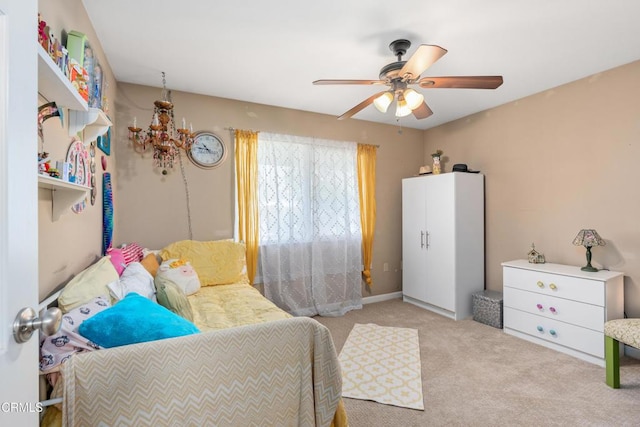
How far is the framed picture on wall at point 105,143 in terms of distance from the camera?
2.20 meters

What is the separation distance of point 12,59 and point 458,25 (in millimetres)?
2371

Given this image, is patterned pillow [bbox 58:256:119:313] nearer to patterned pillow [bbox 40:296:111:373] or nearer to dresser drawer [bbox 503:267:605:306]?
patterned pillow [bbox 40:296:111:373]

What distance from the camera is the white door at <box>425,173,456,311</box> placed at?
11.6ft

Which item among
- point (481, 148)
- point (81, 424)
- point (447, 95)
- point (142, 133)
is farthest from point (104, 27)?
point (481, 148)

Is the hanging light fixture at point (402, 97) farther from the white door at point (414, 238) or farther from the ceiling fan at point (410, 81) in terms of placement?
the white door at point (414, 238)

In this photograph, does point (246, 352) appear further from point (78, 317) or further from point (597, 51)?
point (597, 51)

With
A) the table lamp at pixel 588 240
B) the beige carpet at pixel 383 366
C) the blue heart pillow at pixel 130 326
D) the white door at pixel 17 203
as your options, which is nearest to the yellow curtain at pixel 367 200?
the beige carpet at pixel 383 366

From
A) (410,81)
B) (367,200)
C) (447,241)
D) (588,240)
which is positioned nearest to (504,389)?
(588,240)

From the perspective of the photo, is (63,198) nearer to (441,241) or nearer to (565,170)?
(441,241)

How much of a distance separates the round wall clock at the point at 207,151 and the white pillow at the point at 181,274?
116 centimetres

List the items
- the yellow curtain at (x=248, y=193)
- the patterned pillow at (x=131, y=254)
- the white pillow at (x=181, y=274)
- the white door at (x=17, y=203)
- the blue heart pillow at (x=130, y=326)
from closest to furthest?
the white door at (x=17, y=203) → the blue heart pillow at (x=130, y=326) → the patterned pillow at (x=131, y=254) → the white pillow at (x=181, y=274) → the yellow curtain at (x=248, y=193)

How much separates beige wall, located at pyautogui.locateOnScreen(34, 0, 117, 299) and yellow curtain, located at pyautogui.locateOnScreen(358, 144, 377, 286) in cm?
293

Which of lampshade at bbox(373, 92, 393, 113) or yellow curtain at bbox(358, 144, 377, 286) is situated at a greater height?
lampshade at bbox(373, 92, 393, 113)

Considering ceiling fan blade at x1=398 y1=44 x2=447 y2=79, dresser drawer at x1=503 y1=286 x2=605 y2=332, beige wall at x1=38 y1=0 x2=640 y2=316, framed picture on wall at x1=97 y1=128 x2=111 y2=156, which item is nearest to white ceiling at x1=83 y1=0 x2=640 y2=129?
beige wall at x1=38 y1=0 x2=640 y2=316
